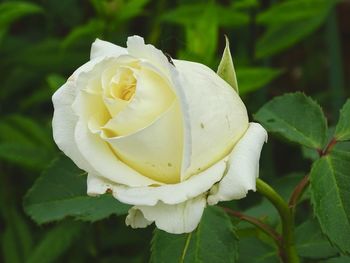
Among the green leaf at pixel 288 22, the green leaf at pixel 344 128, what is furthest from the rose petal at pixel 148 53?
the green leaf at pixel 288 22

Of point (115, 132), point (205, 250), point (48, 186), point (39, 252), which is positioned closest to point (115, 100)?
point (115, 132)

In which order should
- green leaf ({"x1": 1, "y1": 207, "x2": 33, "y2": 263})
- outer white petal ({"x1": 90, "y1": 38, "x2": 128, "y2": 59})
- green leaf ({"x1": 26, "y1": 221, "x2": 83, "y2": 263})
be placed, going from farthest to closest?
green leaf ({"x1": 1, "y1": 207, "x2": 33, "y2": 263})
green leaf ({"x1": 26, "y1": 221, "x2": 83, "y2": 263})
outer white petal ({"x1": 90, "y1": 38, "x2": 128, "y2": 59})

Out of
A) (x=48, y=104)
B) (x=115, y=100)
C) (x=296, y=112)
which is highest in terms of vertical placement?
(x=115, y=100)

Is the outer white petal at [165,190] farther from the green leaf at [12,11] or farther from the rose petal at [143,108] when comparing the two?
the green leaf at [12,11]

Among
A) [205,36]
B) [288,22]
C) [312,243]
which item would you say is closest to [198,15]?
[205,36]

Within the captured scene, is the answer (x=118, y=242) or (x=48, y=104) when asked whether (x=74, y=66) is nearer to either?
(x=48, y=104)

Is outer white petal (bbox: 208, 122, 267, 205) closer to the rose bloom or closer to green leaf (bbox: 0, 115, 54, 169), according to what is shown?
the rose bloom

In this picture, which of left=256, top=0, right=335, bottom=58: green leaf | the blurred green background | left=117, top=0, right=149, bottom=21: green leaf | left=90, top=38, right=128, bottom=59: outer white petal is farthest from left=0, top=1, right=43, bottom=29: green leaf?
left=90, top=38, right=128, bottom=59: outer white petal
